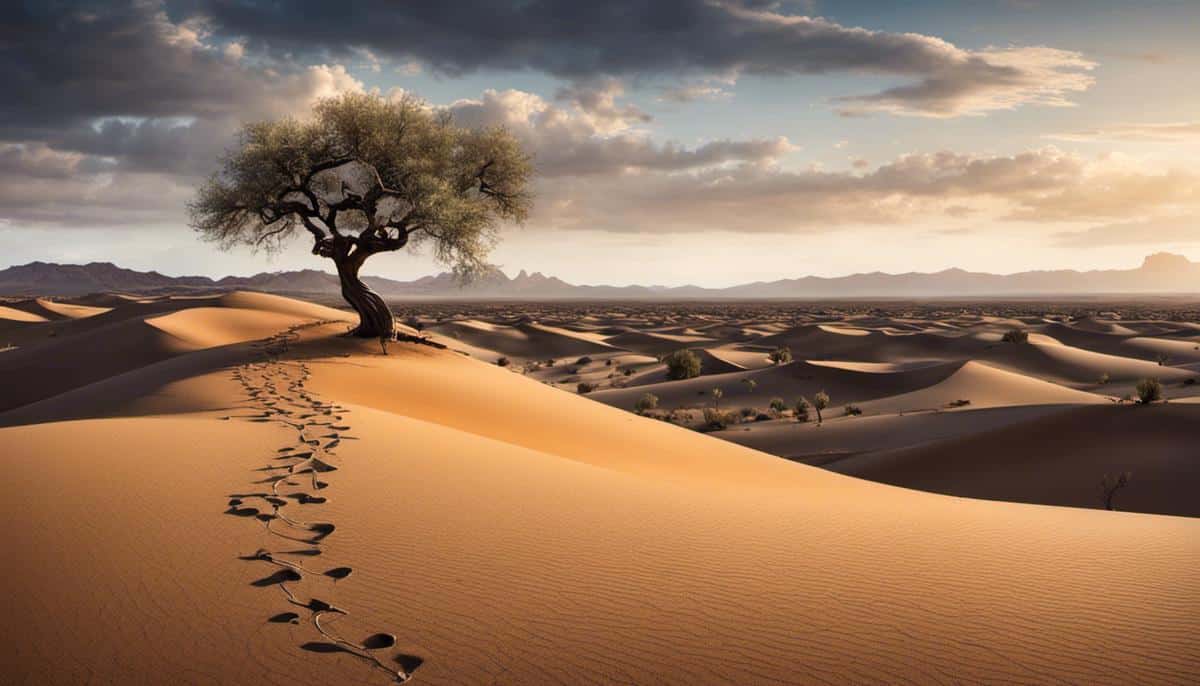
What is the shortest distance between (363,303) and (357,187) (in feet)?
10.3

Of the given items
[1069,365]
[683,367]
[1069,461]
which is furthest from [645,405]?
[1069,365]

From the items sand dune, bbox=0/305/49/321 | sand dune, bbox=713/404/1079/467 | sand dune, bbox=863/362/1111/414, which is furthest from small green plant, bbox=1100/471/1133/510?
sand dune, bbox=0/305/49/321

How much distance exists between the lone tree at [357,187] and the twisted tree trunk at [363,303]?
0.11 feet

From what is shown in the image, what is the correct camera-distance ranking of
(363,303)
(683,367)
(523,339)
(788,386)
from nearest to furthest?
(363,303), (788,386), (683,367), (523,339)

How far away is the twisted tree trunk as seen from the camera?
731 inches

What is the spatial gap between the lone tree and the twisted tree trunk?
0.11ft

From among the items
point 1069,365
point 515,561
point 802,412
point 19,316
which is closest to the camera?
point 515,561

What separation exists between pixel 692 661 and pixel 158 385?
1317 centimetres

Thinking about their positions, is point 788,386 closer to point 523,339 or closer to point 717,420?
point 717,420

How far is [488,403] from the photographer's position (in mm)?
14359

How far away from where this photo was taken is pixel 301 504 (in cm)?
547

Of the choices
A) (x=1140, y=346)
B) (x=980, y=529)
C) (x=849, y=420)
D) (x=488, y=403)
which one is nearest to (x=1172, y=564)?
(x=980, y=529)

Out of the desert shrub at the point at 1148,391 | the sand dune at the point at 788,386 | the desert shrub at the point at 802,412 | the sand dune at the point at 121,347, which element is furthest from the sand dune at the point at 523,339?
the desert shrub at the point at 1148,391

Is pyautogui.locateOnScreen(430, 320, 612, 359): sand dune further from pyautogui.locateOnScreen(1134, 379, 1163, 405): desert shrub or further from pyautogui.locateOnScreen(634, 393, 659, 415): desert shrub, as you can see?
pyautogui.locateOnScreen(1134, 379, 1163, 405): desert shrub
